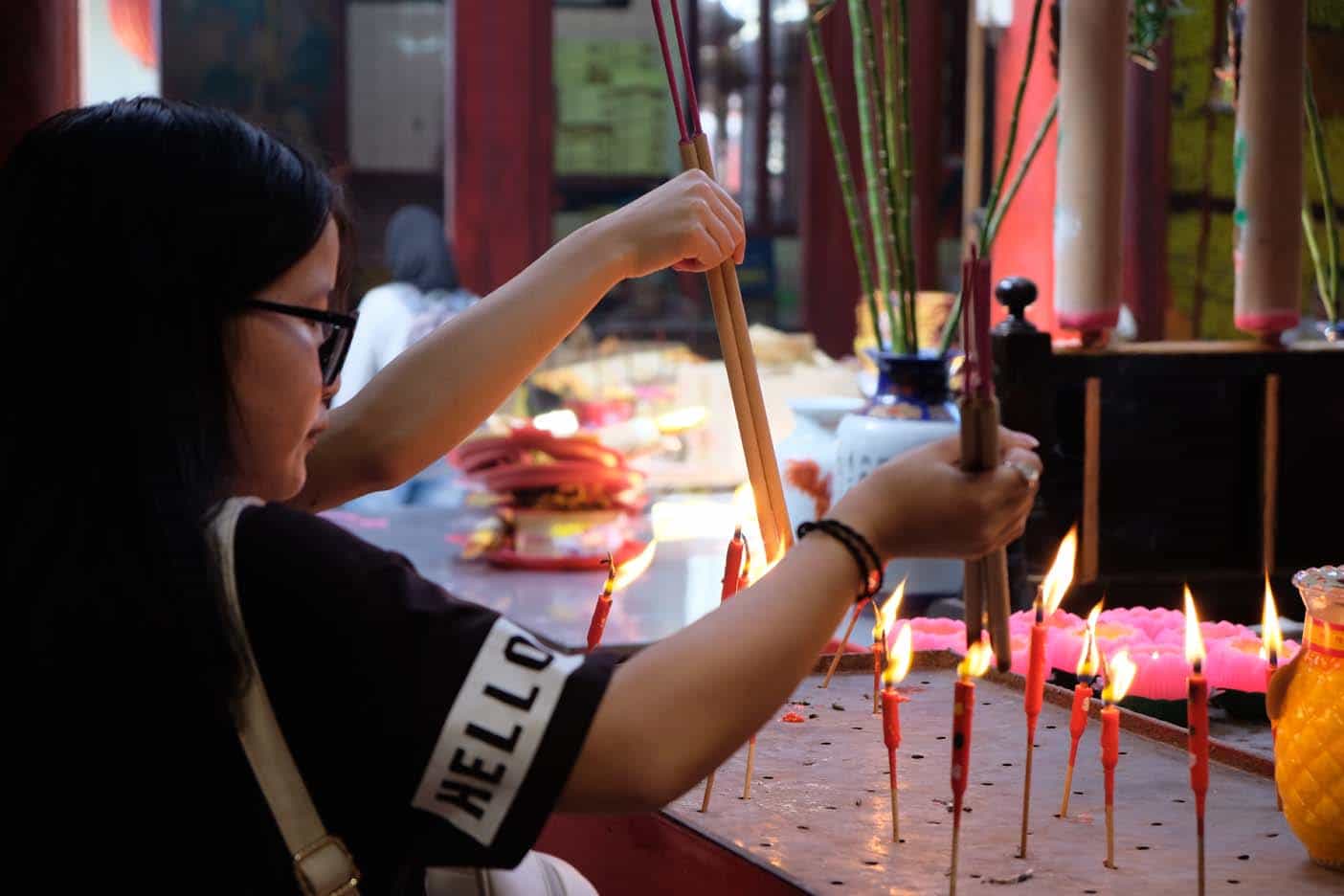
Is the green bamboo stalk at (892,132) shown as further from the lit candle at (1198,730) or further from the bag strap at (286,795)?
the bag strap at (286,795)

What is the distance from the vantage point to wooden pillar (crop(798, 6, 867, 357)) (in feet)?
18.1

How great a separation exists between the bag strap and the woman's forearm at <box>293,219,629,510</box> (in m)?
0.50

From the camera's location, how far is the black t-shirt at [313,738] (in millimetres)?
913

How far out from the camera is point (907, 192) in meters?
2.27

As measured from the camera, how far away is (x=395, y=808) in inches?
36.5

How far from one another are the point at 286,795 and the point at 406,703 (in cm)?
9

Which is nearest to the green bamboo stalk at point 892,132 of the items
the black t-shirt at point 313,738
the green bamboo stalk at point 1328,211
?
the green bamboo stalk at point 1328,211

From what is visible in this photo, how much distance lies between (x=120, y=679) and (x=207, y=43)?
4.78 m

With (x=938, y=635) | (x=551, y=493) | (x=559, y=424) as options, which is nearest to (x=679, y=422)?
(x=559, y=424)

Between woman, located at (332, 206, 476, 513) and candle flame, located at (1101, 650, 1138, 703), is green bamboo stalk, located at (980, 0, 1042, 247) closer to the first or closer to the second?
candle flame, located at (1101, 650, 1138, 703)

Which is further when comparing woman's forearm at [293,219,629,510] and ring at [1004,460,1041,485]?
woman's forearm at [293,219,629,510]

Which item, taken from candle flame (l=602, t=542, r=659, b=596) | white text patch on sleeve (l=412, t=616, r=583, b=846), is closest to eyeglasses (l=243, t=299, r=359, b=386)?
white text patch on sleeve (l=412, t=616, r=583, b=846)

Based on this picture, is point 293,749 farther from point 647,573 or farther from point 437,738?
point 647,573

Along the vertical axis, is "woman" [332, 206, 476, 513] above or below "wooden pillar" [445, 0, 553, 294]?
below
